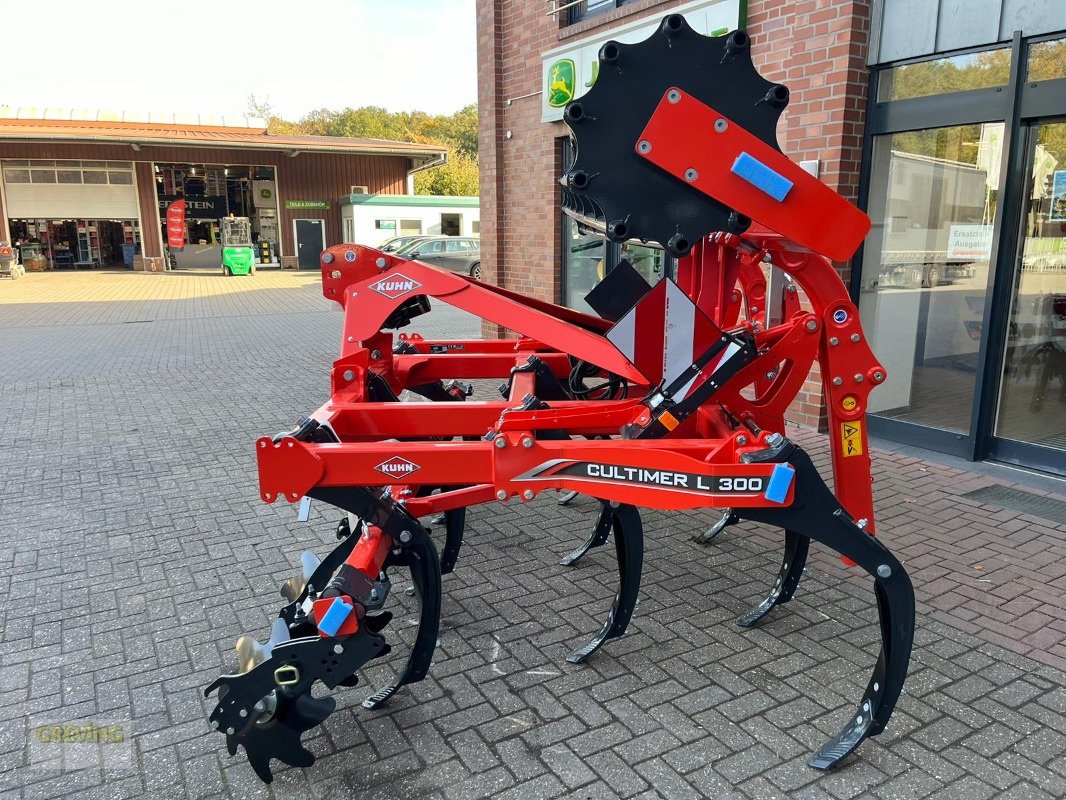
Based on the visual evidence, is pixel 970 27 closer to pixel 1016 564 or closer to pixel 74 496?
pixel 1016 564

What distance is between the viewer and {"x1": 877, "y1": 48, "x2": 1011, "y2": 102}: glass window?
19.1 feet

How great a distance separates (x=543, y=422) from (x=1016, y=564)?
Result: 2.98 meters

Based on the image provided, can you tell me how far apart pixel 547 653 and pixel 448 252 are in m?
23.6

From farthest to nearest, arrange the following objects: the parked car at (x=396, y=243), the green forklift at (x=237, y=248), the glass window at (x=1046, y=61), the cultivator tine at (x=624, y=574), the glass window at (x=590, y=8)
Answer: the green forklift at (x=237, y=248) < the parked car at (x=396, y=243) < the glass window at (x=590, y=8) < the glass window at (x=1046, y=61) < the cultivator tine at (x=624, y=574)

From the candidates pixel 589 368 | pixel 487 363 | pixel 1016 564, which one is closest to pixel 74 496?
pixel 487 363

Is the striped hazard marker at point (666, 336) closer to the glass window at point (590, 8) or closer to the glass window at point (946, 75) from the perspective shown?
the glass window at point (946, 75)

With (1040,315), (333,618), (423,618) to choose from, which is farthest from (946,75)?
(333,618)

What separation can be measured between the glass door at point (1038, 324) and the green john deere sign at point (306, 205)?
1260 inches

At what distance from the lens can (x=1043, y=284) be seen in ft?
20.1

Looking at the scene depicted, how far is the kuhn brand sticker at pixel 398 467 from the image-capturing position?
3051 millimetres

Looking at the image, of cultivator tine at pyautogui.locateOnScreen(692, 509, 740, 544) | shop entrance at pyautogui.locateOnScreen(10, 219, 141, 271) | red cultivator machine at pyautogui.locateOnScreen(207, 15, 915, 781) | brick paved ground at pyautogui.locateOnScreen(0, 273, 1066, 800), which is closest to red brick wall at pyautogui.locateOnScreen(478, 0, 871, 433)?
cultivator tine at pyautogui.locateOnScreen(692, 509, 740, 544)

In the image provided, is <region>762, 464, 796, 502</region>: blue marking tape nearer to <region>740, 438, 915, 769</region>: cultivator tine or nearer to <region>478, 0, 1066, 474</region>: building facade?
<region>740, 438, 915, 769</region>: cultivator tine

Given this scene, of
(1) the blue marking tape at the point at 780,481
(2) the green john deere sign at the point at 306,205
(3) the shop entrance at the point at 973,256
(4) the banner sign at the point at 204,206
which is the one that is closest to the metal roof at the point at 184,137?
(2) the green john deere sign at the point at 306,205

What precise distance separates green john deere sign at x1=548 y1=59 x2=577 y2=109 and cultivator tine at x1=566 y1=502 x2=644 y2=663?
6992 millimetres
